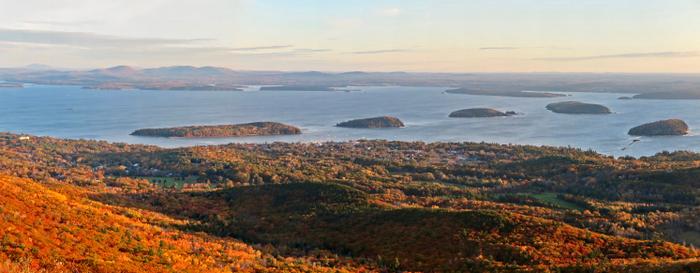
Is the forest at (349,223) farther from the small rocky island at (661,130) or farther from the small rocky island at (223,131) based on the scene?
the small rocky island at (223,131)

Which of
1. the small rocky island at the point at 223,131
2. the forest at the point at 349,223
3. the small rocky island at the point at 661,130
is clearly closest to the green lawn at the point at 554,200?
the forest at the point at 349,223

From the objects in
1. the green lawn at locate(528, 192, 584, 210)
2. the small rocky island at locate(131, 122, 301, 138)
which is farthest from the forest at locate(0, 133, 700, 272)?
the small rocky island at locate(131, 122, 301, 138)

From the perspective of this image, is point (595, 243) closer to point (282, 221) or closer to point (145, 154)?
point (282, 221)

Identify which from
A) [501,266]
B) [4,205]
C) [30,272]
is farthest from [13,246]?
[501,266]

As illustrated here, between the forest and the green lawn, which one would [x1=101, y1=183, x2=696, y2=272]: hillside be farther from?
the green lawn

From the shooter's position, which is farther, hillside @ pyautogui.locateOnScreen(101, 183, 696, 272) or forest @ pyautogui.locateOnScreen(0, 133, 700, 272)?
hillside @ pyautogui.locateOnScreen(101, 183, 696, 272)

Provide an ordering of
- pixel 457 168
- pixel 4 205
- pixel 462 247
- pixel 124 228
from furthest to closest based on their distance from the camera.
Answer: pixel 457 168, pixel 462 247, pixel 124 228, pixel 4 205
